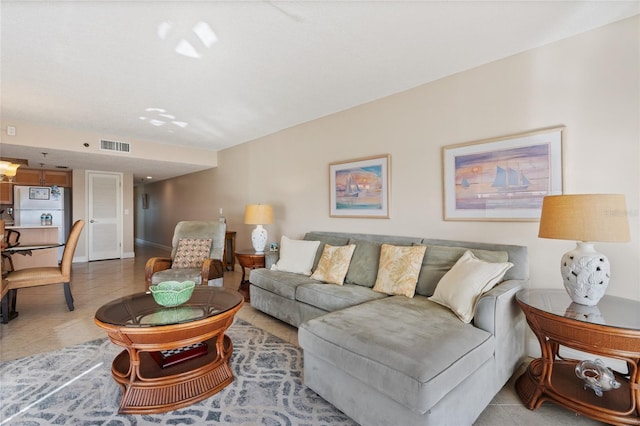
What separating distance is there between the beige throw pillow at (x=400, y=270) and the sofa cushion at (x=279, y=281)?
736 mm

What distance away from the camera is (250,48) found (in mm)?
2275

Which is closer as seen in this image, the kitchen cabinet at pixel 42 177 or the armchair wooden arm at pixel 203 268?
the armchair wooden arm at pixel 203 268

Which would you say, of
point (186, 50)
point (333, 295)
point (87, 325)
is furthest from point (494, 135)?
point (87, 325)

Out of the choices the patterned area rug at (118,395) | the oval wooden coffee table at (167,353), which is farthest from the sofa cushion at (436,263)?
the oval wooden coffee table at (167,353)

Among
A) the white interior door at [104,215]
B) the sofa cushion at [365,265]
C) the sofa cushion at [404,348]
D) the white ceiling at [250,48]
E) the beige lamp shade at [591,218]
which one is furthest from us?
the white interior door at [104,215]

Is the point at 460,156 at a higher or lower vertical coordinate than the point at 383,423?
higher

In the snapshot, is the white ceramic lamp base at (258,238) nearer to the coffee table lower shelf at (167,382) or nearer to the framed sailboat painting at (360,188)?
the framed sailboat painting at (360,188)

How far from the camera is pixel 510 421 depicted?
1.66 m

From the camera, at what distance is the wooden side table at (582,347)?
4.87ft

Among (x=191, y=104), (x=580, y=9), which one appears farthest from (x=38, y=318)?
(x=580, y=9)

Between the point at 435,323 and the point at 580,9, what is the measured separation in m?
2.17

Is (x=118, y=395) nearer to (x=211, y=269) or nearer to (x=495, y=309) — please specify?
(x=211, y=269)

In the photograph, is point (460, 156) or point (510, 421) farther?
point (460, 156)

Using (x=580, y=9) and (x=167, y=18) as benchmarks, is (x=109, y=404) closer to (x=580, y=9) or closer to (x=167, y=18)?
(x=167, y=18)
